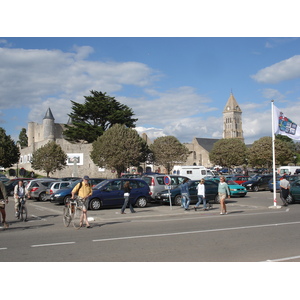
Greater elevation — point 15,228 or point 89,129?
point 89,129

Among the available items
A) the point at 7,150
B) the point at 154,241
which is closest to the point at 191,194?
the point at 154,241

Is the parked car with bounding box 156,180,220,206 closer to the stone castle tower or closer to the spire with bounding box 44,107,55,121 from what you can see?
the spire with bounding box 44,107,55,121

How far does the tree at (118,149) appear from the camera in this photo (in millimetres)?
52156

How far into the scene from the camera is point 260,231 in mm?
11016

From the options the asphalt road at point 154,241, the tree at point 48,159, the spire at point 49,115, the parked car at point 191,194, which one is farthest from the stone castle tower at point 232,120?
the asphalt road at point 154,241

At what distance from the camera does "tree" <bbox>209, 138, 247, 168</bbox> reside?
8300 cm

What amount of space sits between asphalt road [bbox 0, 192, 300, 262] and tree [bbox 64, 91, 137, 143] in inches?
2013

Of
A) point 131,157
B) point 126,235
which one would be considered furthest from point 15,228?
point 131,157

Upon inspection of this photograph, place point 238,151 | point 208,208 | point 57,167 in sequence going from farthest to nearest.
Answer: point 238,151 < point 57,167 < point 208,208

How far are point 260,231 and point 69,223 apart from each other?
6608mm

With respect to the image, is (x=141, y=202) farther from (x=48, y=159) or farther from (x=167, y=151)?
(x=167, y=151)

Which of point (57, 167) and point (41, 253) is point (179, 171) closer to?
point (57, 167)

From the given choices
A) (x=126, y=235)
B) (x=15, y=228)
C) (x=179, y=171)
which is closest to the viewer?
(x=126, y=235)

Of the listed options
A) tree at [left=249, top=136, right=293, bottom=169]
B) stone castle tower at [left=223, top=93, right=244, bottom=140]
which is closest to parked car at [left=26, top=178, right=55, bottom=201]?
tree at [left=249, top=136, right=293, bottom=169]
